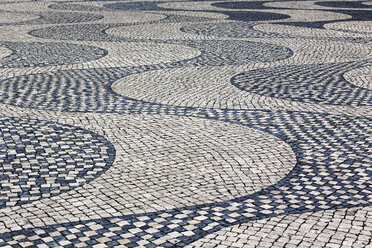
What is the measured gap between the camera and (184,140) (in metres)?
7.39

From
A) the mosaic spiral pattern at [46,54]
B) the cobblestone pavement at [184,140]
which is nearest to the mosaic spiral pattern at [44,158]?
the cobblestone pavement at [184,140]

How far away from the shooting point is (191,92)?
9.73 m

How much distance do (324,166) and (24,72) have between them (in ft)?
20.3

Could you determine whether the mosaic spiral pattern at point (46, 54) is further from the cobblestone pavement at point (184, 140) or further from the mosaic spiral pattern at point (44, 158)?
the mosaic spiral pattern at point (44, 158)

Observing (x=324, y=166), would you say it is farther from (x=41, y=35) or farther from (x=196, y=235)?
(x=41, y=35)

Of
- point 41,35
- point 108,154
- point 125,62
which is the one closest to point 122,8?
point 41,35

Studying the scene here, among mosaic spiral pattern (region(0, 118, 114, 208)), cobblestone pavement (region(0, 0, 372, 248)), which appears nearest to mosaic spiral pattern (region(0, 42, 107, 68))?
cobblestone pavement (region(0, 0, 372, 248))

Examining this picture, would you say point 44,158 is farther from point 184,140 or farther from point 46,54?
point 46,54

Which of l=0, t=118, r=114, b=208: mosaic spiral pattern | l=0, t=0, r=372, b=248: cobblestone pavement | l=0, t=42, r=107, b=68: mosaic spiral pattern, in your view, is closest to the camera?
l=0, t=0, r=372, b=248: cobblestone pavement

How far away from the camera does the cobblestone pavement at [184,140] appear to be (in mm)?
5215

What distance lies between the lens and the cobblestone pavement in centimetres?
521

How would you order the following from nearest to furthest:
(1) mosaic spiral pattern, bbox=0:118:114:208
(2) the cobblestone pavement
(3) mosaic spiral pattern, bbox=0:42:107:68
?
(2) the cobblestone pavement, (1) mosaic spiral pattern, bbox=0:118:114:208, (3) mosaic spiral pattern, bbox=0:42:107:68

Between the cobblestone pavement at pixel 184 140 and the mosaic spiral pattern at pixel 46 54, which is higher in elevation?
the cobblestone pavement at pixel 184 140

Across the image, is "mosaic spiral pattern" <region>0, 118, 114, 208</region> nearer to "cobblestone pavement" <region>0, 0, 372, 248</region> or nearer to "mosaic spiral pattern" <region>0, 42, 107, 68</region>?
"cobblestone pavement" <region>0, 0, 372, 248</region>
